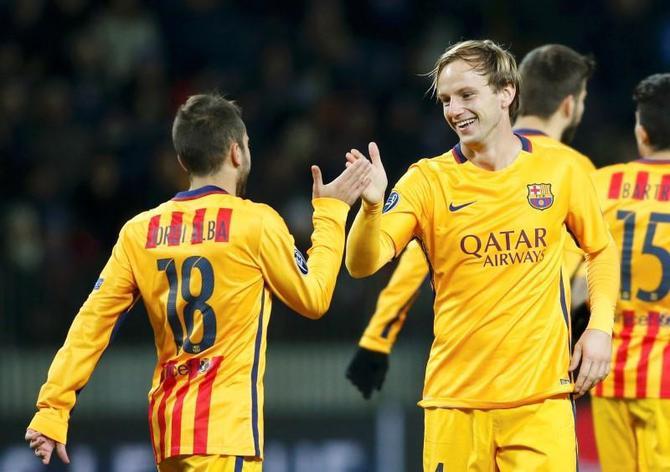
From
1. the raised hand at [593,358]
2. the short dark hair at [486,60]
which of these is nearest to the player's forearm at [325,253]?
the short dark hair at [486,60]

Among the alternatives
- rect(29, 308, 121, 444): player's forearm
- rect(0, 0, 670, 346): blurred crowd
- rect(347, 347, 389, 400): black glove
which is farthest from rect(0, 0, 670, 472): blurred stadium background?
rect(29, 308, 121, 444): player's forearm

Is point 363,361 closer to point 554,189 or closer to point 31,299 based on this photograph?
point 554,189

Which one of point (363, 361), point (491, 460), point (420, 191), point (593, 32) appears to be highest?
point (593, 32)

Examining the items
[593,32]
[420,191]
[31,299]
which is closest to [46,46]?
[31,299]

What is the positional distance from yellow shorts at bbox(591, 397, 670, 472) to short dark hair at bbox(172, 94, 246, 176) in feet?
6.68

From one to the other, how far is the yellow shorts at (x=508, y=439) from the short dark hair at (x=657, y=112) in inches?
58.7

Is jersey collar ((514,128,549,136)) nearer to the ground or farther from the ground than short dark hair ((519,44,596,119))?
nearer to the ground

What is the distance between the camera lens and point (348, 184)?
4.59 meters

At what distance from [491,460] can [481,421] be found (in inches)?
5.7

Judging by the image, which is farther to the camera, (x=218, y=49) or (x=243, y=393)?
(x=218, y=49)

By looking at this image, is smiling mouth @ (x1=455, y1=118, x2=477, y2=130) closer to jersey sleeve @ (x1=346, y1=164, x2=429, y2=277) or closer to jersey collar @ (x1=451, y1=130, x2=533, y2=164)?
jersey collar @ (x1=451, y1=130, x2=533, y2=164)

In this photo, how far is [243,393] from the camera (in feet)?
15.2

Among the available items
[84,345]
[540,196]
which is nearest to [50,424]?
[84,345]

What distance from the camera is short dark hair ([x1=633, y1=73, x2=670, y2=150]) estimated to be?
554 centimetres
